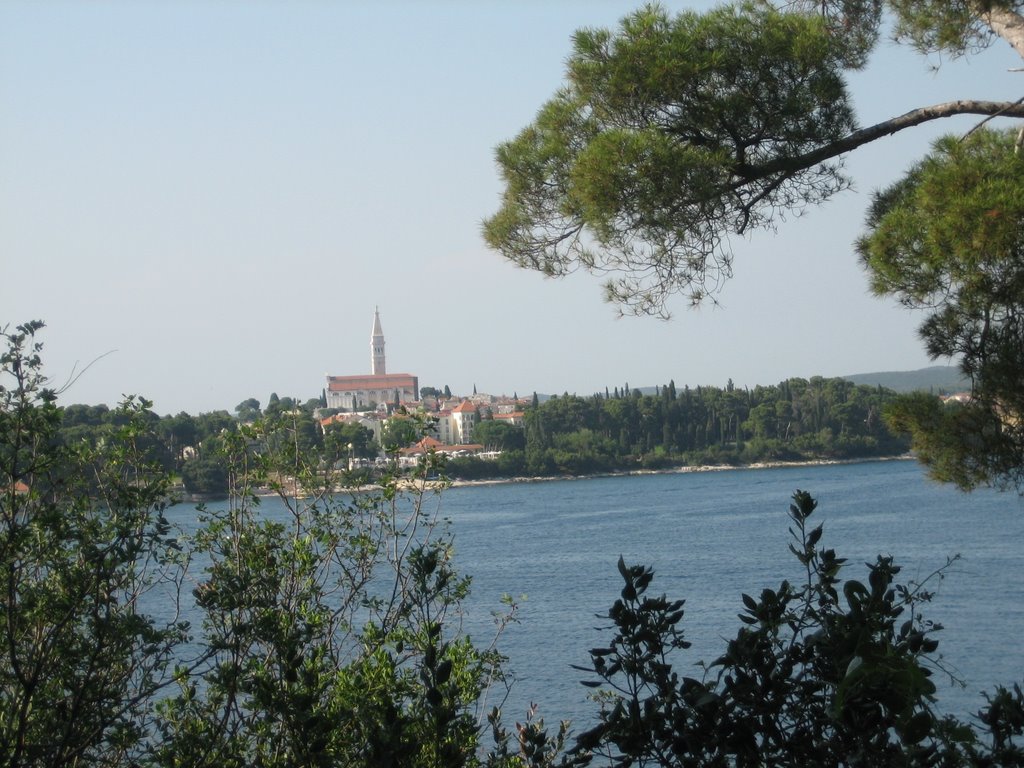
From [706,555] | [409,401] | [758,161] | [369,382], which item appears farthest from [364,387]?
[758,161]

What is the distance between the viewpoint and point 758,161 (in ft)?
12.8

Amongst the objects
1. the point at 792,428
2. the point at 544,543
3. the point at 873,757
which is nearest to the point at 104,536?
the point at 873,757

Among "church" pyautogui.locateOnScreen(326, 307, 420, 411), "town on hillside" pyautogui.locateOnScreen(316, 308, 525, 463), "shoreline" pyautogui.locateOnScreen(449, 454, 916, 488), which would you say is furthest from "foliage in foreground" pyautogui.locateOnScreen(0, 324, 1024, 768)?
"church" pyautogui.locateOnScreen(326, 307, 420, 411)

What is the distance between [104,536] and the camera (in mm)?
2582

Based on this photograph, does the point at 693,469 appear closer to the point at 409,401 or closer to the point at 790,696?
the point at 409,401

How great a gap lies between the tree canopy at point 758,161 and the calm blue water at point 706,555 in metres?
0.83

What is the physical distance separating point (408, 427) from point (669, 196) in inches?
46.6

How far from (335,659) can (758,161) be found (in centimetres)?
217

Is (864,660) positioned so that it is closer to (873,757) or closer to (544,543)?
(873,757)

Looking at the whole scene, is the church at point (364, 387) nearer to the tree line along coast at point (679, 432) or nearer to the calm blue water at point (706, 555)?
the tree line along coast at point (679, 432)

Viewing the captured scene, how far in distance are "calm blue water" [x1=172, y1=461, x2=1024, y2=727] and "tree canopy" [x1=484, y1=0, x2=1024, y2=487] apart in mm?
826

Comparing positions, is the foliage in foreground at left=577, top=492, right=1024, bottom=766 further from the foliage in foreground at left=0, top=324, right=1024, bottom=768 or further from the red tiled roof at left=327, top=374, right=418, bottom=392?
the red tiled roof at left=327, top=374, right=418, bottom=392

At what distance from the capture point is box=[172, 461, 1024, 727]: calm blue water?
10742 mm

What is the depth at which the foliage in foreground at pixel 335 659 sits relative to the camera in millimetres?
1558
